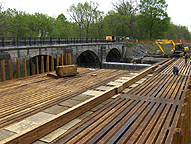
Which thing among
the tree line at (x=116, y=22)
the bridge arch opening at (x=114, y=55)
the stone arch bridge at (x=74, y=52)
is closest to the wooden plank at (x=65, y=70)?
the stone arch bridge at (x=74, y=52)

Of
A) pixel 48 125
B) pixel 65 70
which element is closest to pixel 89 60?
pixel 65 70

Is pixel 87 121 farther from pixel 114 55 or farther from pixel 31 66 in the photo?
pixel 114 55

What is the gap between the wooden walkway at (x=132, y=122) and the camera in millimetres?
6148

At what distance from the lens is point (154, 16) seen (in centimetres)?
7094

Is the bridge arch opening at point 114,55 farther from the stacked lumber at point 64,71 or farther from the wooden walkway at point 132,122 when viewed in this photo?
the wooden walkway at point 132,122

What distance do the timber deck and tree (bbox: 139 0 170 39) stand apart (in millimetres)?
62962

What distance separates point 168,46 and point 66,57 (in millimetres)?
47172

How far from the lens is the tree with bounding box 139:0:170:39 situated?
2751 inches

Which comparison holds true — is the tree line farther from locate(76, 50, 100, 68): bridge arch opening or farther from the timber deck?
the timber deck

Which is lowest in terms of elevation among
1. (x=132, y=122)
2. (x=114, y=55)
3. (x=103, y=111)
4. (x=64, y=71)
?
(x=132, y=122)

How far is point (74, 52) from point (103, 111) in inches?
773

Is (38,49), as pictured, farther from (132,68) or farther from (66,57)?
(132,68)

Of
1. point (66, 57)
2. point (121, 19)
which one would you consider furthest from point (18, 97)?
point (121, 19)

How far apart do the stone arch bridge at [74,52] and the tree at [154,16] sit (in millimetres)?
28580
